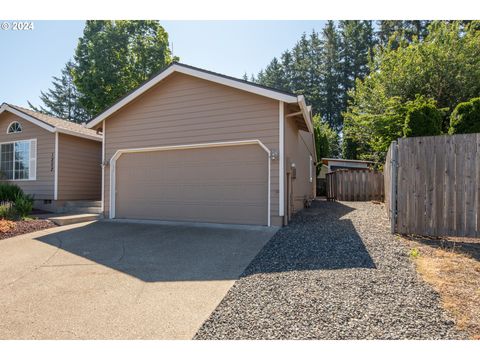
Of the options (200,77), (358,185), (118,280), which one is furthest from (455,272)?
(358,185)

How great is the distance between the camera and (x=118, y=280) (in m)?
3.99

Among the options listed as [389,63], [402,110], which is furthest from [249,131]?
[389,63]

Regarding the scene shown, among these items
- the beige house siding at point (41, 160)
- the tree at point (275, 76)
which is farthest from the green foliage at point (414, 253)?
the tree at point (275, 76)

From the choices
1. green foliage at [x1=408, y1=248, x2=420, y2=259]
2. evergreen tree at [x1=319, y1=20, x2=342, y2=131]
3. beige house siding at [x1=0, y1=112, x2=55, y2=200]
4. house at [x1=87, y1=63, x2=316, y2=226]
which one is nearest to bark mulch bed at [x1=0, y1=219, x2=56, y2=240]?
house at [x1=87, y1=63, x2=316, y2=226]

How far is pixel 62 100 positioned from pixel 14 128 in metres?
31.3

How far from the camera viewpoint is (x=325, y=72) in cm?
3409

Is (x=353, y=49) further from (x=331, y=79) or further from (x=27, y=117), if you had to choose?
(x=27, y=117)

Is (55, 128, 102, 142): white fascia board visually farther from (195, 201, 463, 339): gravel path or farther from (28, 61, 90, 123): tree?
(28, 61, 90, 123): tree

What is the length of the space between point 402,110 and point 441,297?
37.7 feet

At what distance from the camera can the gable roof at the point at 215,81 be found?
6801 millimetres

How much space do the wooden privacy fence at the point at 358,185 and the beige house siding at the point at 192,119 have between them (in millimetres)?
9801

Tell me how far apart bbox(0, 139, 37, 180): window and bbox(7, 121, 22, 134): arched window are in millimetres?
512

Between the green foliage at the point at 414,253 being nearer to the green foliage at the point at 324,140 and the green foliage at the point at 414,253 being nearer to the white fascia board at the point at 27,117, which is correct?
the white fascia board at the point at 27,117
